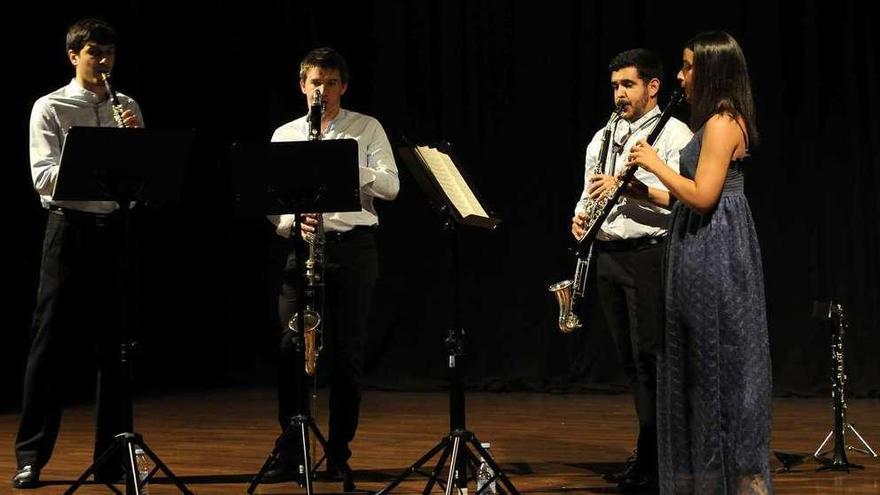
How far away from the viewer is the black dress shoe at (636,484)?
461 cm

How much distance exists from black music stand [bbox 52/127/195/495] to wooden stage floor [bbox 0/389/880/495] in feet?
2.11

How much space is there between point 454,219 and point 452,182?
13 centimetres

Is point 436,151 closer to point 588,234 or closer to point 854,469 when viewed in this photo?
point 588,234

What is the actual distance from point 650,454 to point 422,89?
12.9 feet

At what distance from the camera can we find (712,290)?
3.55 m

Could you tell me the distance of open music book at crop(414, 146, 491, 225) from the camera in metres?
3.96

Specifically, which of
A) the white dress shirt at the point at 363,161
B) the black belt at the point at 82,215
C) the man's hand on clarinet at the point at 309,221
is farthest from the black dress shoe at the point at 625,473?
the black belt at the point at 82,215

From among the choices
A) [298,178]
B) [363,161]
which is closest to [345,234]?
[363,161]

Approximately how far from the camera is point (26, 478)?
→ 4.73 meters

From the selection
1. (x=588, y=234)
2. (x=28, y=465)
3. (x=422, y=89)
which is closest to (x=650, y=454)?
(x=588, y=234)

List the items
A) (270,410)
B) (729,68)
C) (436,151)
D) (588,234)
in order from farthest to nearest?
(270,410) < (588,234) < (436,151) < (729,68)

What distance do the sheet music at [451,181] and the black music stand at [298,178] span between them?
0.31 meters

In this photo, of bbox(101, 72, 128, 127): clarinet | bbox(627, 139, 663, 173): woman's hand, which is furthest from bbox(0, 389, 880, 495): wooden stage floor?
bbox(627, 139, 663, 173): woman's hand

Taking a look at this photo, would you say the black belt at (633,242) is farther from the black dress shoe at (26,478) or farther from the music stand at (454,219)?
the black dress shoe at (26,478)
